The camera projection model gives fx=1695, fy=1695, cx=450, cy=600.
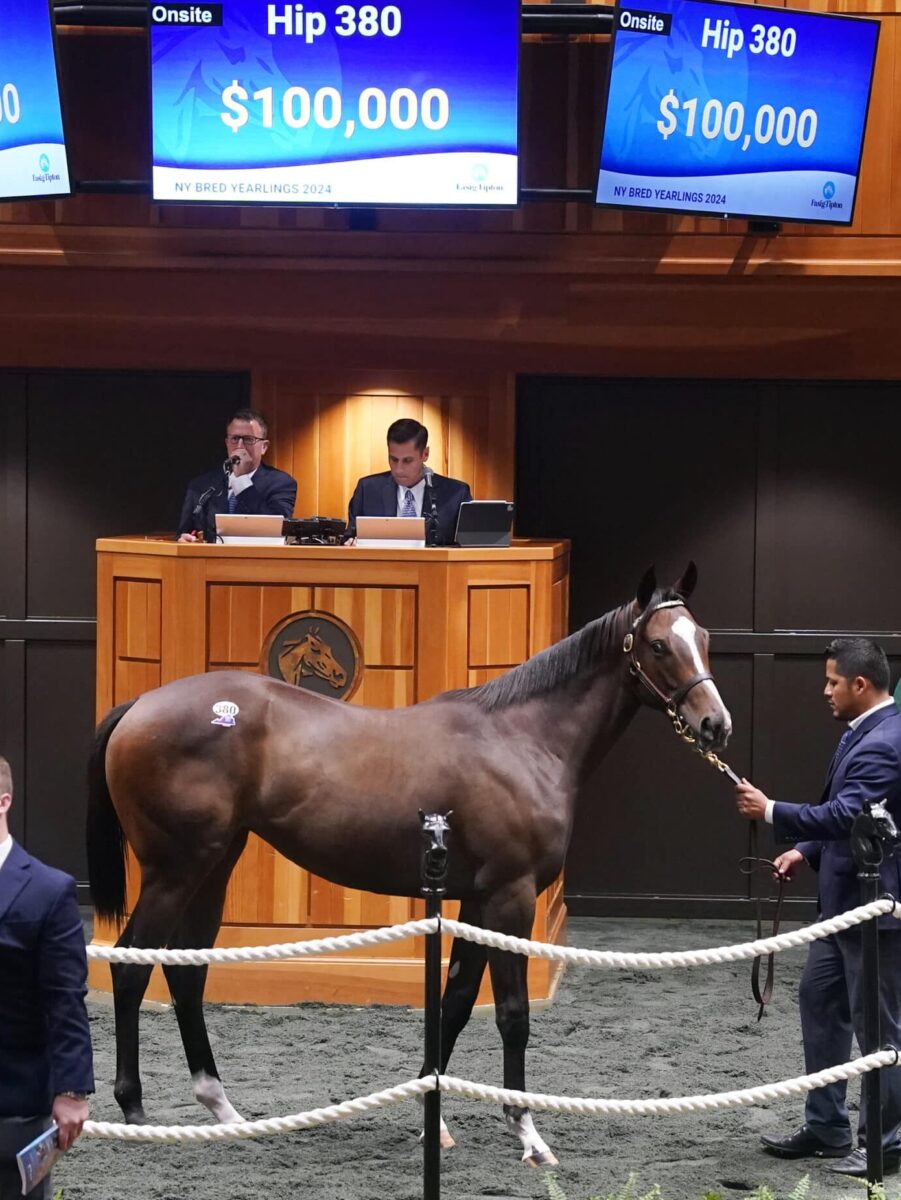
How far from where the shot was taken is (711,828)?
352 inches

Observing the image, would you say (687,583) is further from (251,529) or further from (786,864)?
(251,529)

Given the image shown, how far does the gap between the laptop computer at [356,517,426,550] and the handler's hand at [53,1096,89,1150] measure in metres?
3.80

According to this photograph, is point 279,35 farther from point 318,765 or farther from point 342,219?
point 318,765

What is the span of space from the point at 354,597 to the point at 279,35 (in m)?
2.38

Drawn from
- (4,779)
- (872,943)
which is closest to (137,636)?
(872,943)

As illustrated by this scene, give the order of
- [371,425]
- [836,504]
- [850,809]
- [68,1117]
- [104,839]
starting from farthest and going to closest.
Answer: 1. [836,504]
2. [371,425]
3. [104,839]
4. [850,809]
5. [68,1117]

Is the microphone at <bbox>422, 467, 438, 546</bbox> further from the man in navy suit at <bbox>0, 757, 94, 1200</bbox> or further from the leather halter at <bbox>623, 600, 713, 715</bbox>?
the man in navy suit at <bbox>0, 757, 94, 1200</bbox>

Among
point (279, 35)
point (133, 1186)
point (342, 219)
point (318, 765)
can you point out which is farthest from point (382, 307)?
point (133, 1186)

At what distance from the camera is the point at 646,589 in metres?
5.53

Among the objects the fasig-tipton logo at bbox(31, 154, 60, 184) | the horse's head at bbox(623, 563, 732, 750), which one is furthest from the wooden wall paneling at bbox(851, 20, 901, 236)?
the fasig-tipton logo at bbox(31, 154, 60, 184)

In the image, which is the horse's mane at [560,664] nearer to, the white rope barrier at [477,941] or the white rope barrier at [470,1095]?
the white rope barrier at [477,941]

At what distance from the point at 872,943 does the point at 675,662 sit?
1.32 meters

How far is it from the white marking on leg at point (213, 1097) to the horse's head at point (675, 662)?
191cm

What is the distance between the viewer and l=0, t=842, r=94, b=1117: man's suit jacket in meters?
3.36
